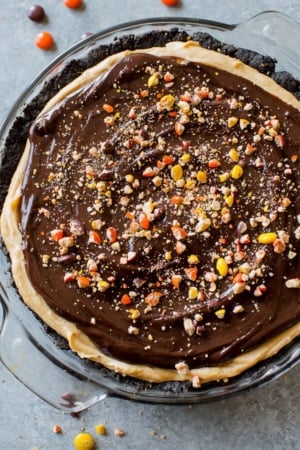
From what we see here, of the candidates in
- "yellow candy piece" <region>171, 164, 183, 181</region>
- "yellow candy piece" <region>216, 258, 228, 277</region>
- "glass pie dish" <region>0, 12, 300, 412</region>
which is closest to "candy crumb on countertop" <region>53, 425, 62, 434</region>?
"glass pie dish" <region>0, 12, 300, 412</region>

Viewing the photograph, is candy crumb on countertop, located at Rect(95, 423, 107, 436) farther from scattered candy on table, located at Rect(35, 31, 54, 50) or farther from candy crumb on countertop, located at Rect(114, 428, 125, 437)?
A: scattered candy on table, located at Rect(35, 31, 54, 50)

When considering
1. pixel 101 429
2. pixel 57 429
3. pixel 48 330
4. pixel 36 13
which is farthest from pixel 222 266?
pixel 36 13

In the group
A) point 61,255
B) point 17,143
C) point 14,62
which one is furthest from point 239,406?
point 14,62

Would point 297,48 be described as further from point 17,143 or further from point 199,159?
point 17,143

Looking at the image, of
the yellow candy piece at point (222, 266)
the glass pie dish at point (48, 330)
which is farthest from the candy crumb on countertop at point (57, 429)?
the yellow candy piece at point (222, 266)

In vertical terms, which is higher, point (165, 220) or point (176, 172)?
point (176, 172)

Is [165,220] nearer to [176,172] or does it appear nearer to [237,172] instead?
[176,172]

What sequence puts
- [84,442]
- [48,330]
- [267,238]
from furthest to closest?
[84,442]
[48,330]
[267,238]
